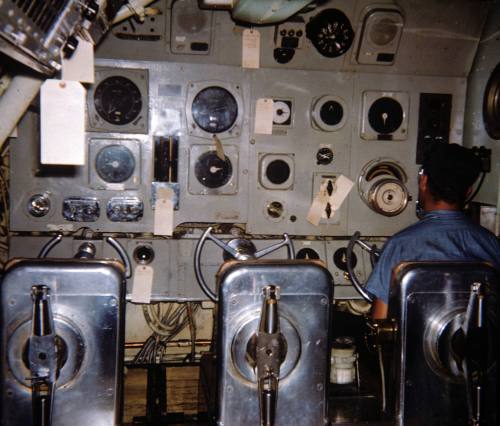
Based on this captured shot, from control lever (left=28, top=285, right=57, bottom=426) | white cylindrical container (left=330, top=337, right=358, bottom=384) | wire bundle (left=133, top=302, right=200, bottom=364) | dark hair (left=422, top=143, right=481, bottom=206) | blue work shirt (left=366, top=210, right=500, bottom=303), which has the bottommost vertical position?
wire bundle (left=133, top=302, right=200, bottom=364)

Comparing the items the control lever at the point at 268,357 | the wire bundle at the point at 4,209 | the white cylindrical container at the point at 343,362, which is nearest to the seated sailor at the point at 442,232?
the white cylindrical container at the point at 343,362

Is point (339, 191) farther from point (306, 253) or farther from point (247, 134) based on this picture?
point (247, 134)

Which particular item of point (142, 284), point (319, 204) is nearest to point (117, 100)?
point (142, 284)

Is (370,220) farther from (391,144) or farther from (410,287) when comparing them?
(410,287)

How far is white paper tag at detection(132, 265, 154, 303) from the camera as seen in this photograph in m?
2.77

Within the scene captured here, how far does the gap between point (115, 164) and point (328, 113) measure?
1333 millimetres

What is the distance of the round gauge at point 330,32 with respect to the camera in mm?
2736

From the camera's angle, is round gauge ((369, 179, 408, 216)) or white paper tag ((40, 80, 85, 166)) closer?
white paper tag ((40, 80, 85, 166))

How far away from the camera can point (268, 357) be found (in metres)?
1.23

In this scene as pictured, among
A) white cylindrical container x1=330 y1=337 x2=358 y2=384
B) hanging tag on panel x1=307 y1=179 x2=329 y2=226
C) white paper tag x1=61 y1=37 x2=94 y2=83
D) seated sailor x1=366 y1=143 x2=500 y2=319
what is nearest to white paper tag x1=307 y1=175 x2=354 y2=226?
hanging tag on panel x1=307 y1=179 x2=329 y2=226

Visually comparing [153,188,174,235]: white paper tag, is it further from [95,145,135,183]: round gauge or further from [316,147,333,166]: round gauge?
[316,147,333,166]: round gauge

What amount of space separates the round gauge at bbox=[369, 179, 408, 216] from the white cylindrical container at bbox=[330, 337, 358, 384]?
125 centimetres

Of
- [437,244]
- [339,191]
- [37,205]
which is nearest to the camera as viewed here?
[437,244]

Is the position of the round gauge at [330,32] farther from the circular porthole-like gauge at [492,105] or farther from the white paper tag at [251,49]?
the circular porthole-like gauge at [492,105]
